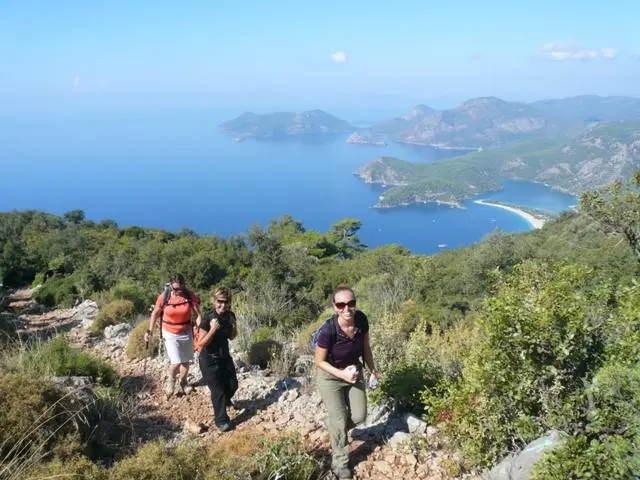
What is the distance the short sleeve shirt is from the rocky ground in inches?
33.4

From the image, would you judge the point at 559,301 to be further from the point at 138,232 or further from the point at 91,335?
the point at 138,232

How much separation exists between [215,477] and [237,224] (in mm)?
113196

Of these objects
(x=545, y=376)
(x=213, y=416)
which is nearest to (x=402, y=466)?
(x=545, y=376)

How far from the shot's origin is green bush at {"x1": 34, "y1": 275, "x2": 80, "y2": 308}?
452 inches

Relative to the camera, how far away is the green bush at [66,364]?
4794mm

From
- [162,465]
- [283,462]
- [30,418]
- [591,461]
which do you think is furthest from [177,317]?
[591,461]

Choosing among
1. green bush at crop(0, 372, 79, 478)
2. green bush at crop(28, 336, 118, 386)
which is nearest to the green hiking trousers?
green bush at crop(0, 372, 79, 478)

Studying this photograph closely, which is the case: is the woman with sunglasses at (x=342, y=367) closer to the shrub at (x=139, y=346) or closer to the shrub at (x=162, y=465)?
the shrub at (x=162, y=465)

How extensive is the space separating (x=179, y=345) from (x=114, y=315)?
3.90 metres

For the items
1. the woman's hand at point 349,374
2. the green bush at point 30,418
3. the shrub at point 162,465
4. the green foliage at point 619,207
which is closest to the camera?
the shrub at point 162,465

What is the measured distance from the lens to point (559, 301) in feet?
10.6

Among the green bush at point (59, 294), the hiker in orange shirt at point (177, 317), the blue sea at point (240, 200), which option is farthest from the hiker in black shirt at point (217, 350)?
the blue sea at point (240, 200)

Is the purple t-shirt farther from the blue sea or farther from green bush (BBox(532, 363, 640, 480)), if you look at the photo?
the blue sea

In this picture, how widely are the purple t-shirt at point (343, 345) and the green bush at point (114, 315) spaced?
19.4 feet
